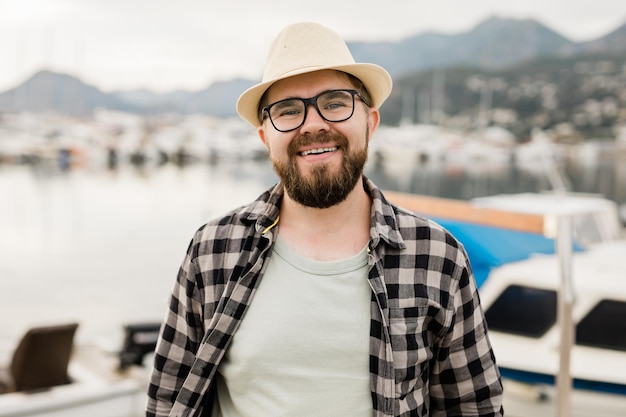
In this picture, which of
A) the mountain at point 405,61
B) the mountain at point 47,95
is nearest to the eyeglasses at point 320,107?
the mountain at point 405,61

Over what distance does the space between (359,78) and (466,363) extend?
2.58 feet

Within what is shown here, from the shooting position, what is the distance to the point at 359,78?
65.7 inches

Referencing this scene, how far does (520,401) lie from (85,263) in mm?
23638

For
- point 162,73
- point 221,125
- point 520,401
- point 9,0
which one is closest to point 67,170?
point 162,73

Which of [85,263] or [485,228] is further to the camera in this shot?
[85,263]

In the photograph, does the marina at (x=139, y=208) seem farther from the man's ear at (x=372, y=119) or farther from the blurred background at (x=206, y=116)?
the man's ear at (x=372, y=119)

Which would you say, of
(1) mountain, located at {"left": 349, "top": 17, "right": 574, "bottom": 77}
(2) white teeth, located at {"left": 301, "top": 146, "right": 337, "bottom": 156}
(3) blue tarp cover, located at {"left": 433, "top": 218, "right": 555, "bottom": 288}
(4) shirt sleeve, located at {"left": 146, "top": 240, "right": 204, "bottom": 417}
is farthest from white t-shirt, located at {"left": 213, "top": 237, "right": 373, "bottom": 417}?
Answer: (1) mountain, located at {"left": 349, "top": 17, "right": 574, "bottom": 77}

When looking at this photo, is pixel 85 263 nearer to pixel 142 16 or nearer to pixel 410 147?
pixel 410 147

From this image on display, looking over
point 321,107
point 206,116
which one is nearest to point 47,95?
point 206,116

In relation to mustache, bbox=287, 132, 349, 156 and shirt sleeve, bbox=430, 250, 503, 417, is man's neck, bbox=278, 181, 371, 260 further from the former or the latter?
shirt sleeve, bbox=430, 250, 503, 417

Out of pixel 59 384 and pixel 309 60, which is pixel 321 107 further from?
pixel 59 384

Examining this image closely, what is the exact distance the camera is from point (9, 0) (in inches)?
3669

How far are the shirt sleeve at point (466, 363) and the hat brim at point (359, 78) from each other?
0.50 metres

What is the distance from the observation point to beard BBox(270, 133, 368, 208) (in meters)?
1.55
